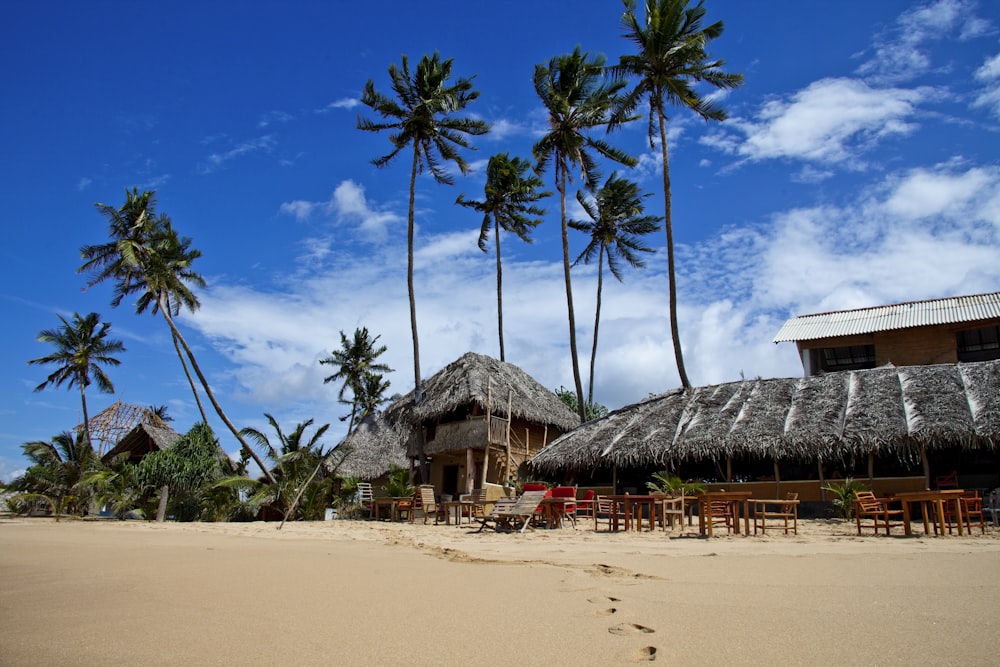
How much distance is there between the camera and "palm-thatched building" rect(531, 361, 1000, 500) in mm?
14641

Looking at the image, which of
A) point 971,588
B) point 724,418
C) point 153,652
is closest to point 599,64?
point 724,418

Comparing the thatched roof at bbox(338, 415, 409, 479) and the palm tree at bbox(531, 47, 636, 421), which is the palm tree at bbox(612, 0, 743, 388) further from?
the thatched roof at bbox(338, 415, 409, 479)

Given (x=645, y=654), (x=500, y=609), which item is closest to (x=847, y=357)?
(x=500, y=609)

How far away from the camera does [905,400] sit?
1567 cm

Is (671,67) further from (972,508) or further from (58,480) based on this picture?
Answer: (58,480)

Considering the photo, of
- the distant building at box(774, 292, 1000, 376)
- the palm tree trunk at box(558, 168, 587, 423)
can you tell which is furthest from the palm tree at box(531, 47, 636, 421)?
the distant building at box(774, 292, 1000, 376)

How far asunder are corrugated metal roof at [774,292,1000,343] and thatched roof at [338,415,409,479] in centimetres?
1567

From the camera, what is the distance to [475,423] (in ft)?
68.9

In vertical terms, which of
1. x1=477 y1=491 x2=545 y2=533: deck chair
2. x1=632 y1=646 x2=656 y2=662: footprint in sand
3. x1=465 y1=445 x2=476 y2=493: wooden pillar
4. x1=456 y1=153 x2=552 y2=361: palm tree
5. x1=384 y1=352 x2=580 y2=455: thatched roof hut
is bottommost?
x1=632 y1=646 x2=656 y2=662: footprint in sand

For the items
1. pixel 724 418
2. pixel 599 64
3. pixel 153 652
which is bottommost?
pixel 153 652

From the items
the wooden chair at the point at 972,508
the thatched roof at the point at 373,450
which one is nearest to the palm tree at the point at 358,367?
the thatched roof at the point at 373,450

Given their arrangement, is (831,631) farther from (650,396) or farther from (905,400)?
(650,396)

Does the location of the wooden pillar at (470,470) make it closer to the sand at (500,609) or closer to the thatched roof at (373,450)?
the thatched roof at (373,450)

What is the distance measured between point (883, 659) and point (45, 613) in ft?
14.1
